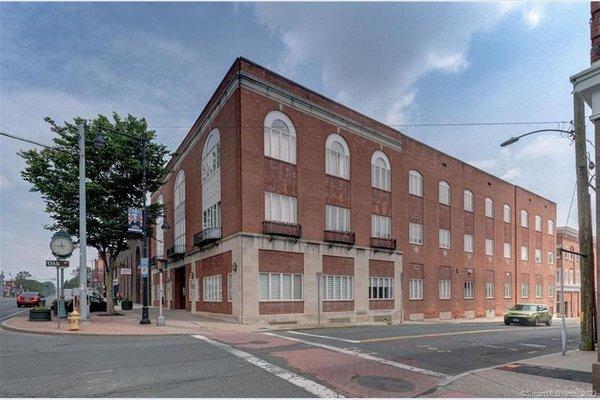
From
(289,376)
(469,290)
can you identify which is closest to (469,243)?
(469,290)

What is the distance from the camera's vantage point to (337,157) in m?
32.0

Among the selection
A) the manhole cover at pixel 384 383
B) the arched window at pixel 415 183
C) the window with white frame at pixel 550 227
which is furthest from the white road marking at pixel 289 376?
the window with white frame at pixel 550 227

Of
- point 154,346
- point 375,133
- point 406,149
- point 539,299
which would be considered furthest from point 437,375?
point 539,299

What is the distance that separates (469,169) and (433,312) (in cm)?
1561

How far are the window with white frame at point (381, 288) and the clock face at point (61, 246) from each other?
19.8 m

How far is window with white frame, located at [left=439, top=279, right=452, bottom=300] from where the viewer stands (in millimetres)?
41566

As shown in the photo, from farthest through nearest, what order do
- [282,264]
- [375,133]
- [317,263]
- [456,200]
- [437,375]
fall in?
[456,200] → [375,133] → [317,263] → [282,264] → [437,375]

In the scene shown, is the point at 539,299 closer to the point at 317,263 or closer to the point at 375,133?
the point at 375,133

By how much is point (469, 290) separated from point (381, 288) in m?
15.6

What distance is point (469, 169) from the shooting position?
4722 centimetres

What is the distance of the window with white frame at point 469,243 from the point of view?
45.8 m

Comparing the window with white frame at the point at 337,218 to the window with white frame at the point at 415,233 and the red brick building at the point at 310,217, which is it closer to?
the red brick building at the point at 310,217

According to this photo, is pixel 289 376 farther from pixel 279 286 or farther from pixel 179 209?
pixel 179 209

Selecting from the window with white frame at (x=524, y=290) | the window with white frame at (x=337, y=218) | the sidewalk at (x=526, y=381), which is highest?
the window with white frame at (x=337, y=218)
